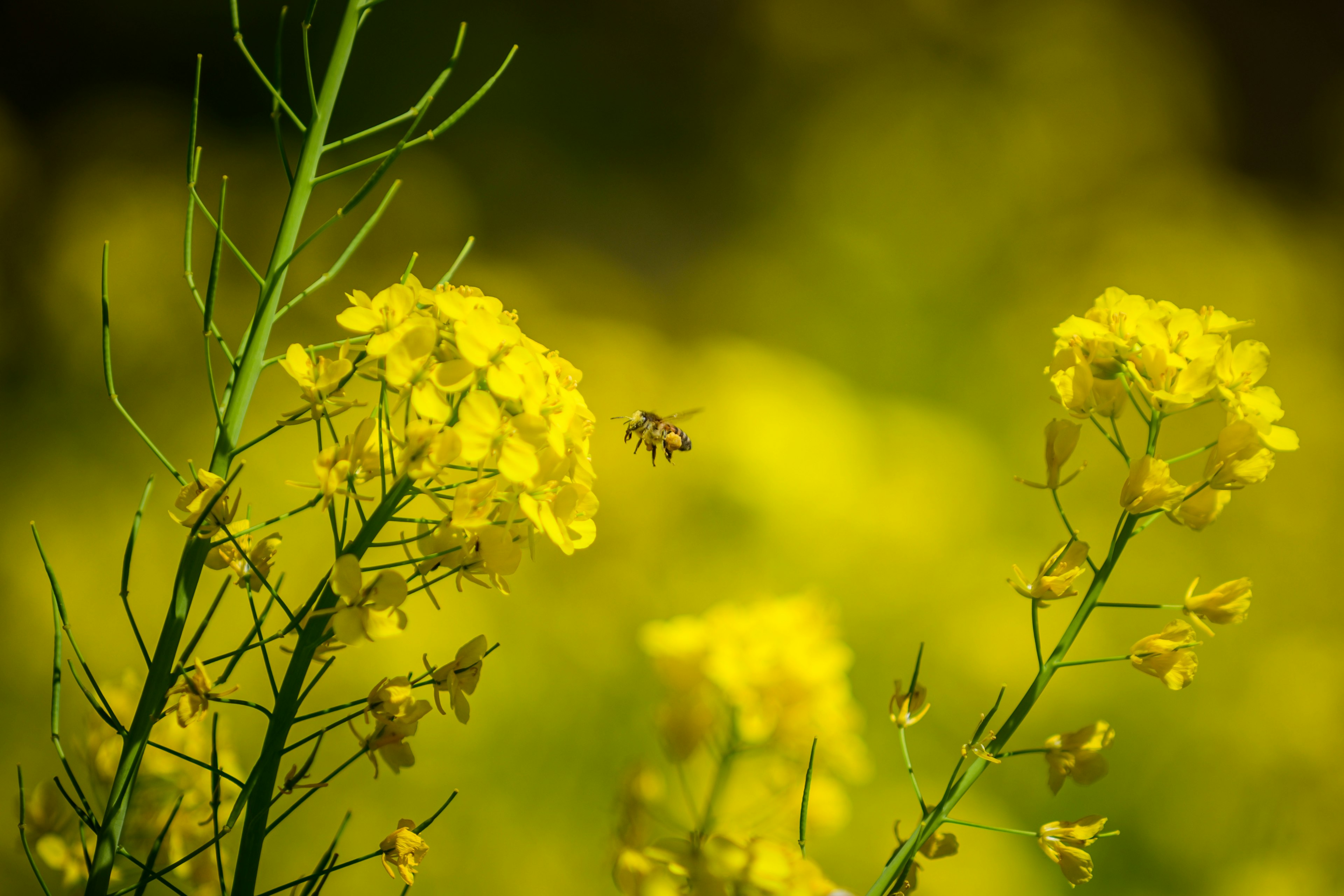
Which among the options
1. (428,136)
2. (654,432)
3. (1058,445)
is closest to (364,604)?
(428,136)

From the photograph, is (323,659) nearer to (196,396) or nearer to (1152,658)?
(1152,658)

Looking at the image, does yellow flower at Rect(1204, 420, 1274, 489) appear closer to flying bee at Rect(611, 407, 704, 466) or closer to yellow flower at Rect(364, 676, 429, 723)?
yellow flower at Rect(364, 676, 429, 723)

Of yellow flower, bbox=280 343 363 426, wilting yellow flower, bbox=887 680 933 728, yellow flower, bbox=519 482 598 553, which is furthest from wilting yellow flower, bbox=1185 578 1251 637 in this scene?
yellow flower, bbox=280 343 363 426

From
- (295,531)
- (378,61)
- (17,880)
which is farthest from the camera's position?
(378,61)

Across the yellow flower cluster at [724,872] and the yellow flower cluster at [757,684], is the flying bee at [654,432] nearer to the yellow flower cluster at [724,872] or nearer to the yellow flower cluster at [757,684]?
the yellow flower cluster at [757,684]

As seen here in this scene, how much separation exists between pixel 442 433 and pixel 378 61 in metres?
2.14

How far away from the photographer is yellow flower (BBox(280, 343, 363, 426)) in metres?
0.33

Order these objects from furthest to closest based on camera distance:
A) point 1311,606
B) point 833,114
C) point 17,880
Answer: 1. point 833,114
2. point 1311,606
3. point 17,880

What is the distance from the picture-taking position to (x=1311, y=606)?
1736mm

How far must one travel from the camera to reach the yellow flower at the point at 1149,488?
1.18ft

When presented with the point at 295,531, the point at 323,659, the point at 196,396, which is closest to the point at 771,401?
the point at 295,531

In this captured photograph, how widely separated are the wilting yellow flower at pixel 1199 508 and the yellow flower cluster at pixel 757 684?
23cm

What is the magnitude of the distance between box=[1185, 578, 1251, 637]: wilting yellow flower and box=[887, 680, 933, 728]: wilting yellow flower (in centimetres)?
12

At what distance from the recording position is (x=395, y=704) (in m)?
0.34
